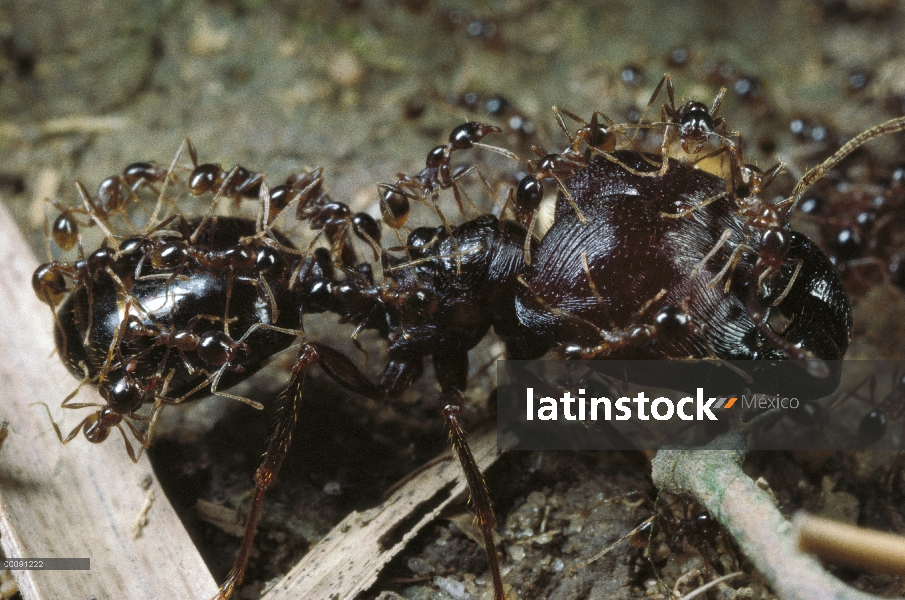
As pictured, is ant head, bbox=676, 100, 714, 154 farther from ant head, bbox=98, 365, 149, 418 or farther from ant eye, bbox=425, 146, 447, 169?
ant head, bbox=98, 365, 149, 418

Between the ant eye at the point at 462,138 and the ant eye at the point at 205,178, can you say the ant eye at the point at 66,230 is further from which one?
the ant eye at the point at 462,138

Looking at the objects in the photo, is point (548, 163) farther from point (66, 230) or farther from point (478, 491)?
point (66, 230)

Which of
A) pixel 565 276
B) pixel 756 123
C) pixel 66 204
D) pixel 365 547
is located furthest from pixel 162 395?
pixel 756 123

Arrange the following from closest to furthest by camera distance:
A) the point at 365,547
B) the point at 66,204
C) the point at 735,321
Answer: the point at 735,321, the point at 365,547, the point at 66,204

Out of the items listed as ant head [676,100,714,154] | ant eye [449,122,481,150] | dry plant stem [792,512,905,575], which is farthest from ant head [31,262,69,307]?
dry plant stem [792,512,905,575]

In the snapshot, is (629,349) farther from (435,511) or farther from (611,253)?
(435,511)

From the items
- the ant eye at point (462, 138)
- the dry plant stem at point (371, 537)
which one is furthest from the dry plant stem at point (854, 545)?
the ant eye at point (462, 138)
